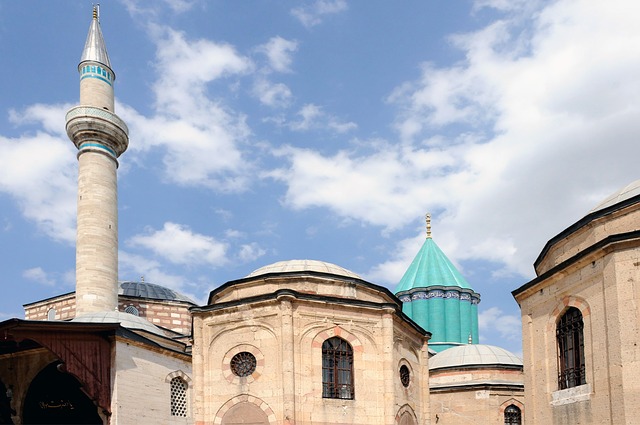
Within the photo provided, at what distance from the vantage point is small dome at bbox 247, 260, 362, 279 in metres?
21.4

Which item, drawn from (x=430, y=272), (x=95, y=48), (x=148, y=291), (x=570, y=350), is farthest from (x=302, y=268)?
(x=430, y=272)

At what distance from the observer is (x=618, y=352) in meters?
13.6

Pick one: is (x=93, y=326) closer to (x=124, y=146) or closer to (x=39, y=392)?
(x=39, y=392)

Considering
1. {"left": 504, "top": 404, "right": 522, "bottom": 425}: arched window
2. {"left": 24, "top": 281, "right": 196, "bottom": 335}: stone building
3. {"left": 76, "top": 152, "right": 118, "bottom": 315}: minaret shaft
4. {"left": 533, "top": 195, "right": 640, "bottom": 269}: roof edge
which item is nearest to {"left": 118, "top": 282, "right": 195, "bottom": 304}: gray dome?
{"left": 24, "top": 281, "right": 196, "bottom": 335}: stone building

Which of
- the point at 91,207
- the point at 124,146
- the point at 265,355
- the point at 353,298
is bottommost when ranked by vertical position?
the point at 265,355

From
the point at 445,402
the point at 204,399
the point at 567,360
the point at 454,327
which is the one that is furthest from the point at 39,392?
the point at 454,327

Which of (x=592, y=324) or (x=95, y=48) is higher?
(x=95, y=48)

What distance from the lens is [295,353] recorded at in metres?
18.5

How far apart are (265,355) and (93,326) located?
5215mm

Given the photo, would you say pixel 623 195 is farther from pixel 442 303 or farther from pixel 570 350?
pixel 442 303

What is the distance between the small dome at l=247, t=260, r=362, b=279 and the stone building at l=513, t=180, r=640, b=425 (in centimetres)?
648

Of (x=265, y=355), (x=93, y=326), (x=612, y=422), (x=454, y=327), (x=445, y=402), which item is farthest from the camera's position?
(x=454, y=327)

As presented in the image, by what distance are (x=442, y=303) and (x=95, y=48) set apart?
80.4 ft

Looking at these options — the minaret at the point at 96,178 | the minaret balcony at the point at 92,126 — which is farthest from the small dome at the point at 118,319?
the minaret balcony at the point at 92,126
